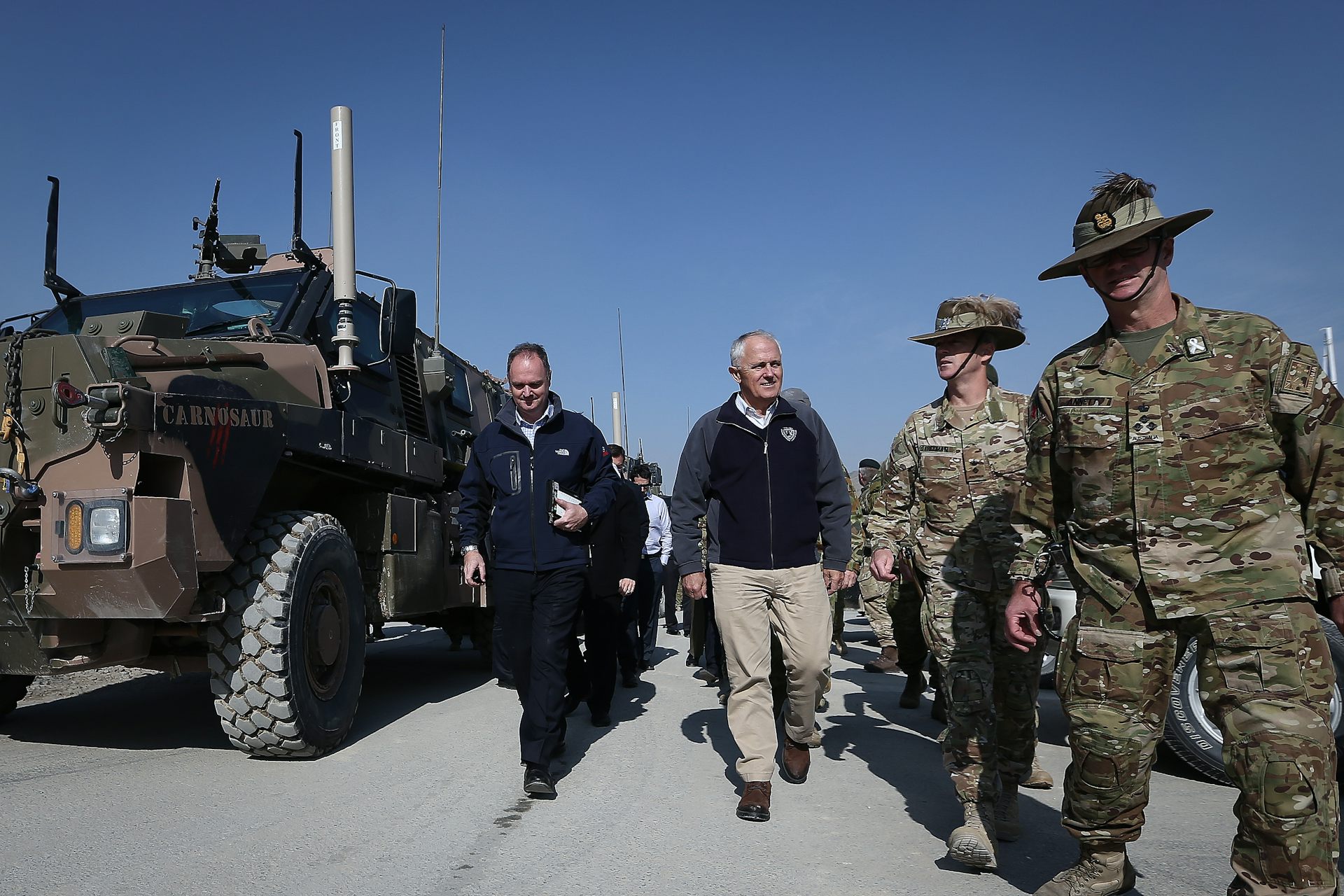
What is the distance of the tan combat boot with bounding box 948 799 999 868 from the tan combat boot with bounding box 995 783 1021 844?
0.28 metres

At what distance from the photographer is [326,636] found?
4.70 meters

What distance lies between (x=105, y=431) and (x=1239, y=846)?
13.1ft

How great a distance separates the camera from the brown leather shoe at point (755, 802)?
3.69 metres

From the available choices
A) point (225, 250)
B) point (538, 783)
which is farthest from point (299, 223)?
point (538, 783)

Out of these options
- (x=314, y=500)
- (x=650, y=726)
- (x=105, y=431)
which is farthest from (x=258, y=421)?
(x=650, y=726)

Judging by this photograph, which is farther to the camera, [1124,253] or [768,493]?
[768,493]

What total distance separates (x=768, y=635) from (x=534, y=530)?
1128mm

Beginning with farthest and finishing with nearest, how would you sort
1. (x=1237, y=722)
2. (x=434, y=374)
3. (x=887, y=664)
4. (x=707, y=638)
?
(x=887, y=664) → (x=707, y=638) → (x=434, y=374) → (x=1237, y=722)

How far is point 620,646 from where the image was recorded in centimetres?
707

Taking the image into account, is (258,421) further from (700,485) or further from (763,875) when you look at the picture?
(763,875)

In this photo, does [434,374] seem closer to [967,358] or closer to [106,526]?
[106,526]

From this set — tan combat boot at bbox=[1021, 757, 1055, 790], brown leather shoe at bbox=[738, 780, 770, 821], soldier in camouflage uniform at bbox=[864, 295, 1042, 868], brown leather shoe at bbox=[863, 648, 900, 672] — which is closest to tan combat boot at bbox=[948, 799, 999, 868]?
soldier in camouflage uniform at bbox=[864, 295, 1042, 868]

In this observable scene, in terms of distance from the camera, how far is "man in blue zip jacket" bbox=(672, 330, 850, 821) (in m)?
4.11

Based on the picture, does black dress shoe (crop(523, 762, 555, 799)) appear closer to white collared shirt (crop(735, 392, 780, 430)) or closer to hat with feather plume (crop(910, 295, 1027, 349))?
white collared shirt (crop(735, 392, 780, 430))
